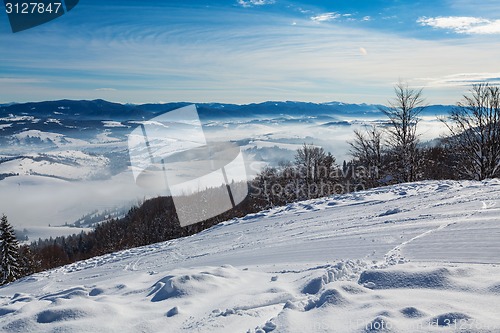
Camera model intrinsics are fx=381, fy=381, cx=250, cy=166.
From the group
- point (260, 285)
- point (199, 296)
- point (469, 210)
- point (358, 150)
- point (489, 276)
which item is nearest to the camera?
point (489, 276)

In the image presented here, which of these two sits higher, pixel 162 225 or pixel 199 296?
pixel 199 296

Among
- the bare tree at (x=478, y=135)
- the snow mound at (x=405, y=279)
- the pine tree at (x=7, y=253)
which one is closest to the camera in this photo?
the snow mound at (x=405, y=279)

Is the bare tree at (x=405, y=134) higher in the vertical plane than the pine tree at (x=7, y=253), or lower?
higher

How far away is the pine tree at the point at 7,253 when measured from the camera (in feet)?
101

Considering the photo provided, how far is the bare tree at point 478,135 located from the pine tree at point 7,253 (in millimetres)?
33128

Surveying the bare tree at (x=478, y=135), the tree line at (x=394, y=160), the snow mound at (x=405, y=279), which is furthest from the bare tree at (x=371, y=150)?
the snow mound at (x=405, y=279)

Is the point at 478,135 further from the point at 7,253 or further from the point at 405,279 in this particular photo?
the point at 7,253

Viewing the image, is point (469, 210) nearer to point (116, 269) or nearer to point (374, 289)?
point (374, 289)

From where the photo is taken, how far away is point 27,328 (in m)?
3.38

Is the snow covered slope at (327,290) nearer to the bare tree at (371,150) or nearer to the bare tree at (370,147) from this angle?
the bare tree at (371,150)

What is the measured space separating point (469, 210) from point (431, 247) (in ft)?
8.84

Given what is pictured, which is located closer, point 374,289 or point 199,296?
point 374,289

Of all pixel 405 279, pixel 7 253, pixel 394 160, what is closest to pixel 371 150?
pixel 394 160

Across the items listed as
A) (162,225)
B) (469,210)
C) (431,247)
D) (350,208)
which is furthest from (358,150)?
(162,225)
